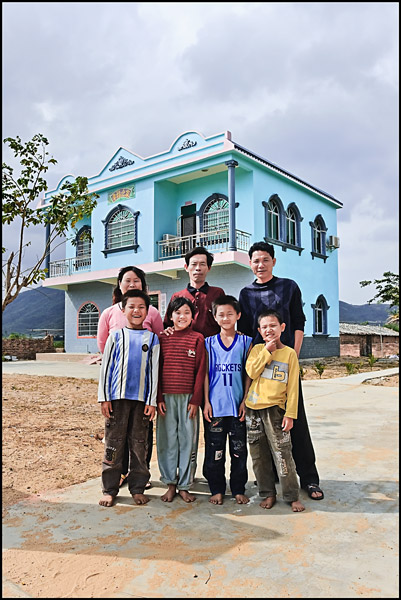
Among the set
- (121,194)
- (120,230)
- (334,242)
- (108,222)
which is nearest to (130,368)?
(120,230)

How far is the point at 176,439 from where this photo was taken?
11.2ft

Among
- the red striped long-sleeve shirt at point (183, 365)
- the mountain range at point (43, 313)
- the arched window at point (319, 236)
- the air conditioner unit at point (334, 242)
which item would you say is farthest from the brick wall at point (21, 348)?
the mountain range at point (43, 313)

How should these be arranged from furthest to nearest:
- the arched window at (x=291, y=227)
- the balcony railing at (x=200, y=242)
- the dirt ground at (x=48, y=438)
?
the arched window at (x=291, y=227) → the balcony railing at (x=200, y=242) → the dirt ground at (x=48, y=438)

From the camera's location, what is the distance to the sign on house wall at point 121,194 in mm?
16703

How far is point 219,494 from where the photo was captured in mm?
3219

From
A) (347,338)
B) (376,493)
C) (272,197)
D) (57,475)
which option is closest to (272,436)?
(376,493)

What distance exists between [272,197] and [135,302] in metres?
12.6

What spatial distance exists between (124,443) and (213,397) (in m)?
0.69

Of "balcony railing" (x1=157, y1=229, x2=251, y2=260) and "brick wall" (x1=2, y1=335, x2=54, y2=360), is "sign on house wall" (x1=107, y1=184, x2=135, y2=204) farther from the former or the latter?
"brick wall" (x1=2, y1=335, x2=54, y2=360)

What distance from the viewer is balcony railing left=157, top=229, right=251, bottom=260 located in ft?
47.2

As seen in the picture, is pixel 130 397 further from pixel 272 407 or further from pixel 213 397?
pixel 272 407

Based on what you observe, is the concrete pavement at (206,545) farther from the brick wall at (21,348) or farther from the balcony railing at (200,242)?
the brick wall at (21,348)

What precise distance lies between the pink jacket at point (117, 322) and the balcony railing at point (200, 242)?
10.2 m

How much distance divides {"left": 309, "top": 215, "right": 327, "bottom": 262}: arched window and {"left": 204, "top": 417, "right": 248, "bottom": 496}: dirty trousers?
47.7 feet
